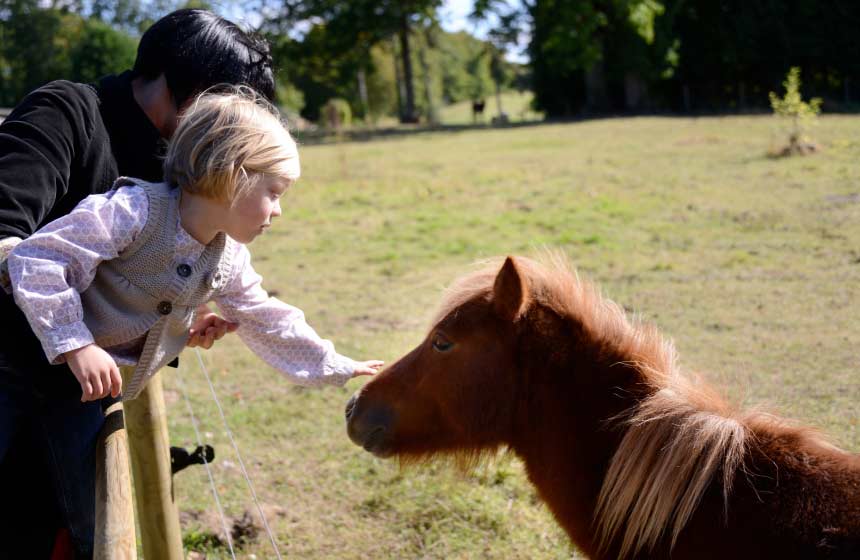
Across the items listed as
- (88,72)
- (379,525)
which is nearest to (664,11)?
(88,72)

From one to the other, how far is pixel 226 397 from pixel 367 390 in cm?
365

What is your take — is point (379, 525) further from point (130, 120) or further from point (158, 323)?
point (130, 120)

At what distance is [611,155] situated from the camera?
58.4ft

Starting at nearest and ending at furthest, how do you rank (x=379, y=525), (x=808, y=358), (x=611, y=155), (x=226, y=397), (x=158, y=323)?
1. (x=158, y=323)
2. (x=379, y=525)
3. (x=808, y=358)
4. (x=226, y=397)
5. (x=611, y=155)

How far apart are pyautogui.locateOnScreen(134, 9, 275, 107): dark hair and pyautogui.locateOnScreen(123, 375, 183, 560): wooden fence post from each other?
123 cm

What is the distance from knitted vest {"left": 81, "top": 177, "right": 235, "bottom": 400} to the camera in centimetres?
227

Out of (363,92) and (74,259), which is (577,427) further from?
(363,92)

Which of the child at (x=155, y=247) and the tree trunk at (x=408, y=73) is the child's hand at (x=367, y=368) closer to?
the child at (x=155, y=247)

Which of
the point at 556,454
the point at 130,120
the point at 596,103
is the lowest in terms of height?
the point at 556,454

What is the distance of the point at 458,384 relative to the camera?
104 inches

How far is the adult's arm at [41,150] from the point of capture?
1.98 m

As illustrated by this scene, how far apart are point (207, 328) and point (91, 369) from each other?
813mm

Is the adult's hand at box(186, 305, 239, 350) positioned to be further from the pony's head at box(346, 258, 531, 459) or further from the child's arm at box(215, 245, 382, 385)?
the pony's head at box(346, 258, 531, 459)

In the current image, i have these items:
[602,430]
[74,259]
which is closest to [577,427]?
[602,430]
